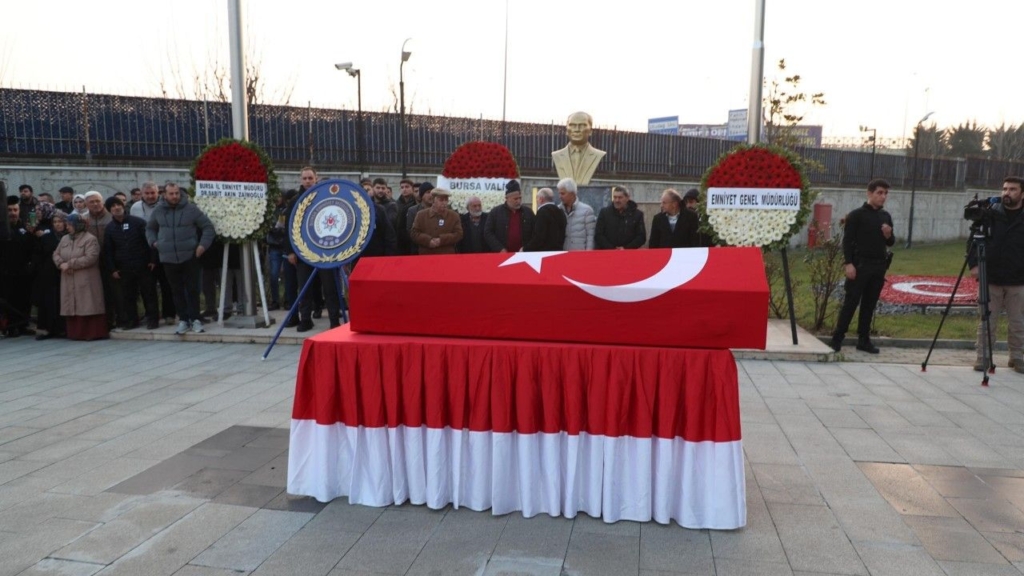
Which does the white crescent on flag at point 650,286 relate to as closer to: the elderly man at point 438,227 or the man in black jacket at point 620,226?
the man in black jacket at point 620,226

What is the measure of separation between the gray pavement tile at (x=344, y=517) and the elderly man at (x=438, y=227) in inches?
185

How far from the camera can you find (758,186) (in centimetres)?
713

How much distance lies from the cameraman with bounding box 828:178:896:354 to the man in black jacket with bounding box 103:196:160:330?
8145 millimetres

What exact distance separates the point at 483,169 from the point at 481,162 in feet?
0.30

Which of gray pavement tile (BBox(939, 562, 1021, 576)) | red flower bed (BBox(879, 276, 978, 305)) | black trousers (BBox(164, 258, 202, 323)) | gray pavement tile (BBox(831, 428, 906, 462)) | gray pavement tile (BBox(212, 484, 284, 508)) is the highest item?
black trousers (BBox(164, 258, 202, 323))

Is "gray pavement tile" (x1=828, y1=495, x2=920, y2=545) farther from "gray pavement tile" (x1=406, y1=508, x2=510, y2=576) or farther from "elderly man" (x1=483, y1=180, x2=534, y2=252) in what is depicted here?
"elderly man" (x1=483, y1=180, x2=534, y2=252)

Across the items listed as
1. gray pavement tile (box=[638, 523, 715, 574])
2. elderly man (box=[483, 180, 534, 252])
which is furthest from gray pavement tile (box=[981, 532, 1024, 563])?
elderly man (box=[483, 180, 534, 252])

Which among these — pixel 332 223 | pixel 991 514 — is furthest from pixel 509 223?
pixel 991 514

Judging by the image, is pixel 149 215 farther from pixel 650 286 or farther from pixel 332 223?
pixel 650 286

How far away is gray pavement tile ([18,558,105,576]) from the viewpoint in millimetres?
2844

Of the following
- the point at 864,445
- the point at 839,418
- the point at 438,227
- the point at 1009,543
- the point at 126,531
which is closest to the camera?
the point at 1009,543

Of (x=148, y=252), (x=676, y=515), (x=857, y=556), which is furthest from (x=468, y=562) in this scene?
(x=148, y=252)

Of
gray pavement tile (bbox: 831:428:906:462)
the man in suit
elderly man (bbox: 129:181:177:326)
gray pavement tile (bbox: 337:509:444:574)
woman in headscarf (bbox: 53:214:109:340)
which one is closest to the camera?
gray pavement tile (bbox: 337:509:444:574)

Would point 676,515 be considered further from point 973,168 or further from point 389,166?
point 973,168
